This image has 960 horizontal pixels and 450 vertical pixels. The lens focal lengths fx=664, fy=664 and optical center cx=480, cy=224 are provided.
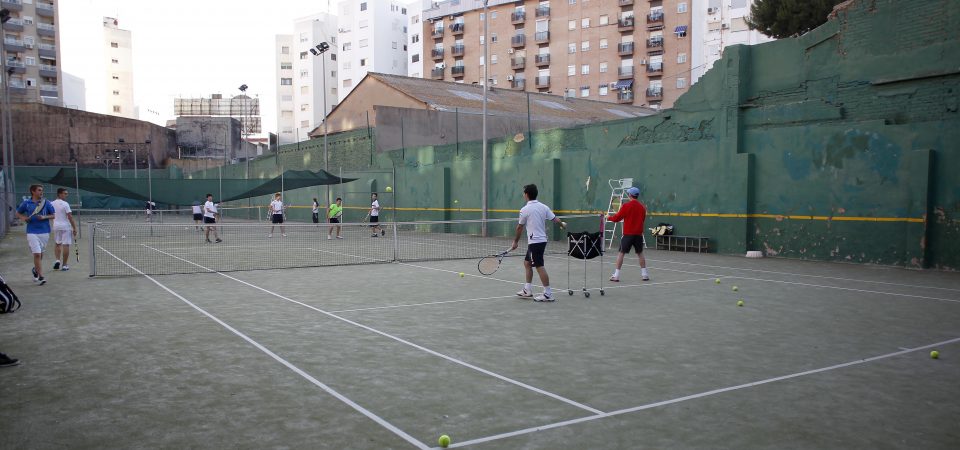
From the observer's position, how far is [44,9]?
80.3 meters

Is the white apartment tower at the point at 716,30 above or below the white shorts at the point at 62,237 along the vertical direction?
above

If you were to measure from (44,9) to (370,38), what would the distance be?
39.1 metres

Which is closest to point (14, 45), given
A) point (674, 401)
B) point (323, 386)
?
point (323, 386)

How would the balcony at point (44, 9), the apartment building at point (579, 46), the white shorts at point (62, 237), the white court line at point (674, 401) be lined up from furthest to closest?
the balcony at point (44, 9), the apartment building at point (579, 46), the white shorts at point (62, 237), the white court line at point (674, 401)

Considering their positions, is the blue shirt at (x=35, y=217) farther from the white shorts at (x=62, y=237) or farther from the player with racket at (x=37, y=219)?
the white shorts at (x=62, y=237)

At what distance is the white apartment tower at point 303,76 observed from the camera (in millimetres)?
99688

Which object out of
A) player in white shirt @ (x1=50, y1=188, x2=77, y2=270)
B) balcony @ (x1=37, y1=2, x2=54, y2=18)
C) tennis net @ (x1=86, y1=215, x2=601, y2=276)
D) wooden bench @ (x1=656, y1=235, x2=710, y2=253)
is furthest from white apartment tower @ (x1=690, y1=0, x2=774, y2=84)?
balcony @ (x1=37, y1=2, x2=54, y2=18)

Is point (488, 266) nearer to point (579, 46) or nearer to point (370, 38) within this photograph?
point (579, 46)

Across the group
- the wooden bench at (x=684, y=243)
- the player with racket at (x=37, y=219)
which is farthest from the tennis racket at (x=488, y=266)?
the wooden bench at (x=684, y=243)

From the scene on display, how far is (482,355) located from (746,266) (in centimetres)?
1085

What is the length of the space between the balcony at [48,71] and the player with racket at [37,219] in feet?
268

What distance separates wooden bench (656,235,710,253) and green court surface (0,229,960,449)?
7.64 meters

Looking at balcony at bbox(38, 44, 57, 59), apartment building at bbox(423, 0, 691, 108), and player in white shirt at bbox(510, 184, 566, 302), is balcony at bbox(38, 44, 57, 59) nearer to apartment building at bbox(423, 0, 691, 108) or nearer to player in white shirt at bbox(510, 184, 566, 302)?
apartment building at bbox(423, 0, 691, 108)

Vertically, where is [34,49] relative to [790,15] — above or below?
above
